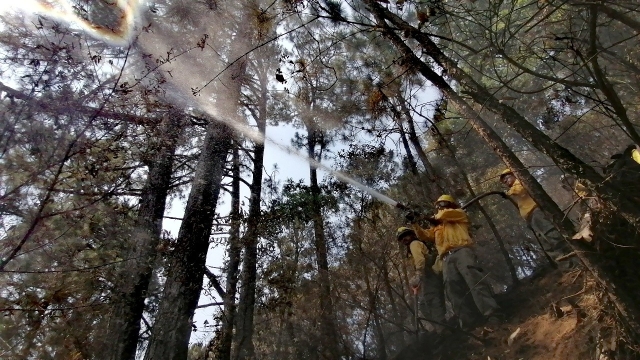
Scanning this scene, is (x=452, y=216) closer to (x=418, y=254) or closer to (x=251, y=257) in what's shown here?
(x=418, y=254)

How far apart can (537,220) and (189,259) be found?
18.3 feet

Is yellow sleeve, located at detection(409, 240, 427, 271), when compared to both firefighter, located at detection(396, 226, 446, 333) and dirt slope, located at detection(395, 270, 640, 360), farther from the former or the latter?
dirt slope, located at detection(395, 270, 640, 360)

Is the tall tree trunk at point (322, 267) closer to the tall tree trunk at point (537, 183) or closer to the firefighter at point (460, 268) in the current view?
the firefighter at point (460, 268)

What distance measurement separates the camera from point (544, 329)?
16.5ft

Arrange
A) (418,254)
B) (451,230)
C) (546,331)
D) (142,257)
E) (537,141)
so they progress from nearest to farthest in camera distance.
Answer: (537,141) → (546,331) → (142,257) → (451,230) → (418,254)

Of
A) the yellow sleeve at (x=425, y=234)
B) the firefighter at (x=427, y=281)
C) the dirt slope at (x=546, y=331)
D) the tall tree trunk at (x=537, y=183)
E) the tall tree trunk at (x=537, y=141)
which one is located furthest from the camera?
the firefighter at (x=427, y=281)

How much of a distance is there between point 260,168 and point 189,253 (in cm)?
533

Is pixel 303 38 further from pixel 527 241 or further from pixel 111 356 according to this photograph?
pixel 527 241

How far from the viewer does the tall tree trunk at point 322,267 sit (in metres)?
7.53

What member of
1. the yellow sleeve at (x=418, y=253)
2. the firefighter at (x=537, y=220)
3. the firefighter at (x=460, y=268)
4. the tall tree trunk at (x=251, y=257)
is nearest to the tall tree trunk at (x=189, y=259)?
the tall tree trunk at (x=251, y=257)

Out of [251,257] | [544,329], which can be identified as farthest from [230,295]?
[544,329]

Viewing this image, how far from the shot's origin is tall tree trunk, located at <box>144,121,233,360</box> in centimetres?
479

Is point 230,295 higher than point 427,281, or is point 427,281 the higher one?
point 230,295

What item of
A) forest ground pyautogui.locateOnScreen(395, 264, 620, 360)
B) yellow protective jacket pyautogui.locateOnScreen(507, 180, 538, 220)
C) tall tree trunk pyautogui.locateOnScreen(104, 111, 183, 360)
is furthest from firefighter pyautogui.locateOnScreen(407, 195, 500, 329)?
tall tree trunk pyautogui.locateOnScreen(104, 111, 183, 360)
